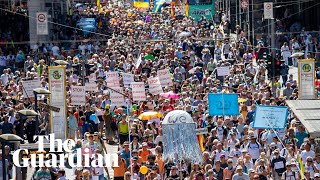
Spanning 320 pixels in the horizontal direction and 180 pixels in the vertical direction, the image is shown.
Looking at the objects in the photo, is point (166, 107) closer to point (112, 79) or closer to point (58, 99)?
point (58, 99)

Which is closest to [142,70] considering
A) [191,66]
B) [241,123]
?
[191,66]

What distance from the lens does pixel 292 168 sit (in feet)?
93.3

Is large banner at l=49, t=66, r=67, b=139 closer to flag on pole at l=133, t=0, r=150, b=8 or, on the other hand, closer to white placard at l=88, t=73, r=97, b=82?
white placard at l=88, t=73, r=97, b=82

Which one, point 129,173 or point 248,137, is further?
point 248,137

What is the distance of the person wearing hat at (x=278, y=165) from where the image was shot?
2920 centimetres

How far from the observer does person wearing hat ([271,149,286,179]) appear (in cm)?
2920

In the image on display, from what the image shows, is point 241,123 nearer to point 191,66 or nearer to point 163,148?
point 163,148

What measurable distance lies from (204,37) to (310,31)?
15.1 feet

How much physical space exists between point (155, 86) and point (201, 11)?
33.5 m

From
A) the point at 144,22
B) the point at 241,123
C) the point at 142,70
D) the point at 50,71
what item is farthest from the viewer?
the point at 144,22

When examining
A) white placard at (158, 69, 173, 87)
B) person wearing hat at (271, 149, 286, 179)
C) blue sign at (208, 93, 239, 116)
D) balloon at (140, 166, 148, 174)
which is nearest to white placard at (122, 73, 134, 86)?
white placard at (158, 69, 173, 87)

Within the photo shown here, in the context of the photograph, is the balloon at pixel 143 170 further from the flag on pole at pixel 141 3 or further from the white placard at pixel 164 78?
the flag on pole at pixel 141 3

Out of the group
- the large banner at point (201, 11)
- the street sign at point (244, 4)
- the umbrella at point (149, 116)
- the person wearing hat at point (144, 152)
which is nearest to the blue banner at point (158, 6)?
the large banner at point (201, 11)

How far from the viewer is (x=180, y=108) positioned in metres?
35.5
